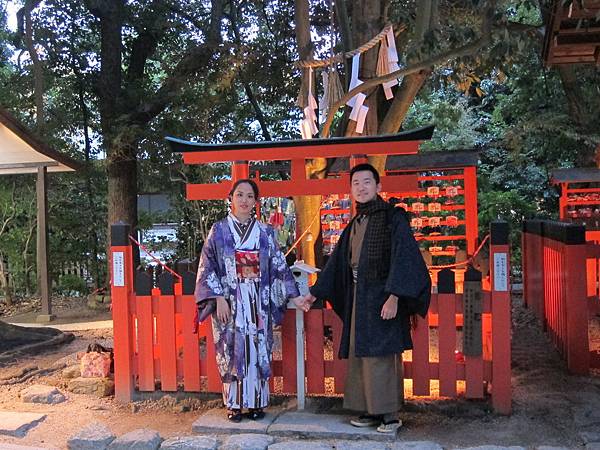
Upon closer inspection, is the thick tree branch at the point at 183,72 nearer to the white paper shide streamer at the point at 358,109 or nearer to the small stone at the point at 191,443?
the white paper shide streamer at the point at 358,109

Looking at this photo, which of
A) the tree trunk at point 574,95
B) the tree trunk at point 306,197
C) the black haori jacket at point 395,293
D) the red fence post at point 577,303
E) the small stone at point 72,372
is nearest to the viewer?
the black haori jacket at point 395,293

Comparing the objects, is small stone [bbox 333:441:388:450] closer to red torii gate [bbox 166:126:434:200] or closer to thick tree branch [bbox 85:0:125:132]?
red torii gate [bbox 166:126:434:200]

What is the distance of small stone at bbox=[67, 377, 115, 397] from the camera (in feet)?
15.4

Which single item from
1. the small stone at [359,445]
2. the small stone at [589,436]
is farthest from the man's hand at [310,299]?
the small stone at [589,436]

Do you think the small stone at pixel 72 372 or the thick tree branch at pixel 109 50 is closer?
the small stone at pixel 72 372

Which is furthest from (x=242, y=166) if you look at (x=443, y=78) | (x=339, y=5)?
(x=443, y=78)

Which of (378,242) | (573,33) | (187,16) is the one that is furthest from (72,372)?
(187,16)

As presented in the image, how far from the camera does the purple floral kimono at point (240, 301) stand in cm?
390

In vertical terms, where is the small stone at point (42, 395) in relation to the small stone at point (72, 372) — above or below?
below

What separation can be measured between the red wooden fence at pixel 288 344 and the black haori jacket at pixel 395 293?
39 centimetres

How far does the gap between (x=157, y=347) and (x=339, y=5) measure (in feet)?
14.7

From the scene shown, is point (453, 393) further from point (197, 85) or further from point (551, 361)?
point (197, 85)

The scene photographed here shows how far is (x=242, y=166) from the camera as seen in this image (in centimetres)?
470

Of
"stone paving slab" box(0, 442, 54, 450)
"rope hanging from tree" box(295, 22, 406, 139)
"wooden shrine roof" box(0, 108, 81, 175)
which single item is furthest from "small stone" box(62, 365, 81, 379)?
"wooden shrine roof" box(0, 108, 81, 175)
